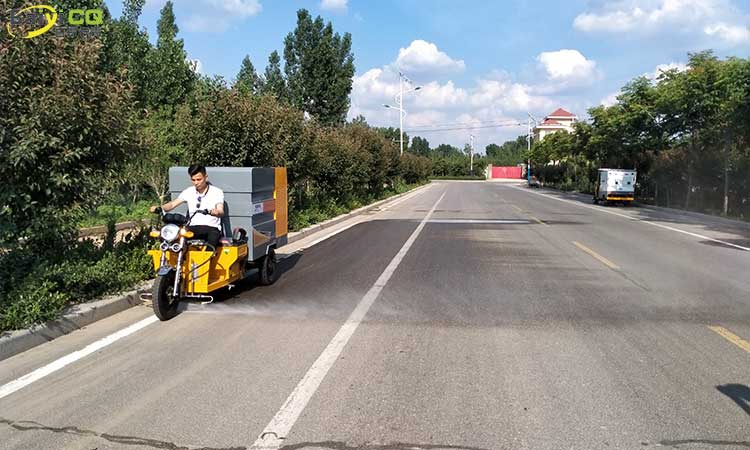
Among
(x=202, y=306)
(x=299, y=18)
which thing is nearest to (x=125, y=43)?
(x=299, y=18)

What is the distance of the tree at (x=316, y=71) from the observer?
36.2 m

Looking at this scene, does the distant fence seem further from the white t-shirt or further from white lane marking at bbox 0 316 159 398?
white lane marking at bbox 0 316 159 398

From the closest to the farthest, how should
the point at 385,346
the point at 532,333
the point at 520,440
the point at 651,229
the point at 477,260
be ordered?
the point at 520,440, the point at 385,346, the point at 532,333, the point at 477,260, the point at 651,229

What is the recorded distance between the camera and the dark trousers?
7.67 meters

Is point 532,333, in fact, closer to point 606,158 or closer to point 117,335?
point 117,335

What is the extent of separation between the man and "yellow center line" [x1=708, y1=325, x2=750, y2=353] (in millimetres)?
5822

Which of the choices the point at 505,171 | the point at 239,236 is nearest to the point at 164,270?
the point at 239,236

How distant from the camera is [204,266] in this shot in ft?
24.7

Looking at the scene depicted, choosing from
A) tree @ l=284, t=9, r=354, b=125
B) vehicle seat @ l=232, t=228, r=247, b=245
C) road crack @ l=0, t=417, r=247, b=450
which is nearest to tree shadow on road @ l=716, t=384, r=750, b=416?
road crack @ l=0, t=417, r=247, b=450

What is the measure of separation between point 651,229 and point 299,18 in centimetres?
2512

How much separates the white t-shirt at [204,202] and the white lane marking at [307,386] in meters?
2.15

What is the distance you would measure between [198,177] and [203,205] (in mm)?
362

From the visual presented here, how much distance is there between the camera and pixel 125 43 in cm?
2311

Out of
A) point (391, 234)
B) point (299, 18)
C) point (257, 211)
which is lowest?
point (391, 234)
